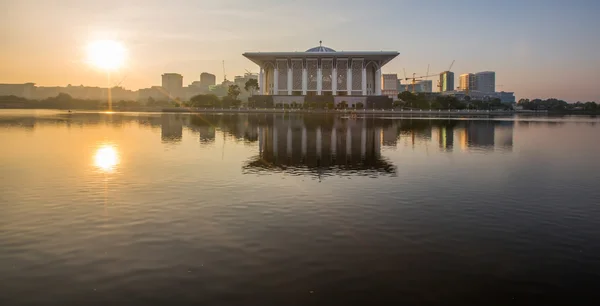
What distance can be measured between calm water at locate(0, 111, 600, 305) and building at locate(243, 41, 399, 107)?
5323 inches

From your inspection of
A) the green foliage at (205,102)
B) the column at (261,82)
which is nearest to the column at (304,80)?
the column at (261,82)

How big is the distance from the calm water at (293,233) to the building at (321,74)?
135213mm

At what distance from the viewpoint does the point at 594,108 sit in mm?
189250

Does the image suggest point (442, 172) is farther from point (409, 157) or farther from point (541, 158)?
point (541, 158)

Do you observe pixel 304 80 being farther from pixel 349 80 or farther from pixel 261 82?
pixel 261 82

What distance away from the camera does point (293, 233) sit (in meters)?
12.4

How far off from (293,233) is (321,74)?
150842 mm

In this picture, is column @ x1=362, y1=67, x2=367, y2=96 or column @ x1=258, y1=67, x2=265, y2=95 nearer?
column @ x1=362, y1=67, x2=367, y2=96

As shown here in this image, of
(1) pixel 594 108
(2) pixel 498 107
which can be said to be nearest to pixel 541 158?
(2) pixel 498 107

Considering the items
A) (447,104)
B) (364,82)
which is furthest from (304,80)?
(447,104)

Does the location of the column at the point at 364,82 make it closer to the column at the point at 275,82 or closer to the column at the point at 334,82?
the column at the point at 334,82

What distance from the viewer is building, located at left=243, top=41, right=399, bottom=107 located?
158 m

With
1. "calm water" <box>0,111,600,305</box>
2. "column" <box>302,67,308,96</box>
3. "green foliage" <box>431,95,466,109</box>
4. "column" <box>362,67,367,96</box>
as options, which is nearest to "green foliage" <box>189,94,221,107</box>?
"column" <box>302,67,308,96</box>

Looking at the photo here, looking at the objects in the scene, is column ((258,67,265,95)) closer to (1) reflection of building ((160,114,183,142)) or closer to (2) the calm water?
(1) reflection of building ((160,114,183,142))
